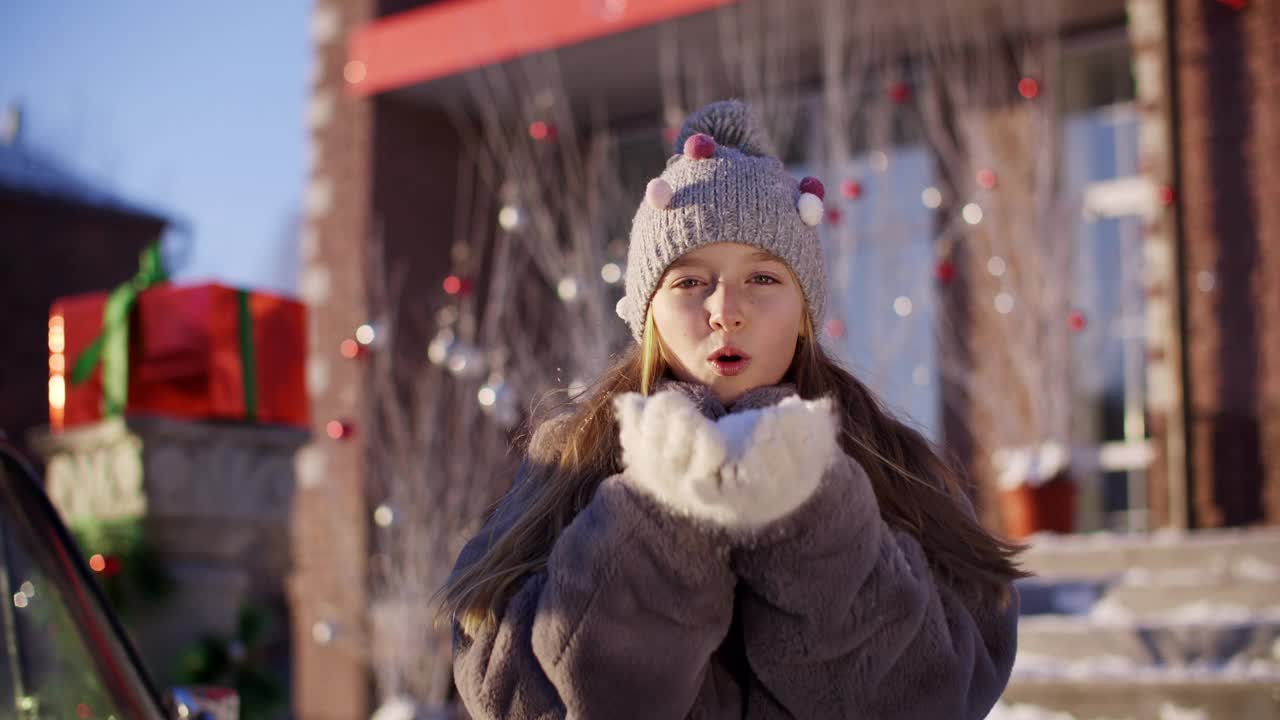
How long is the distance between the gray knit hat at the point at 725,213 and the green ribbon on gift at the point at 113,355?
10.3 ft

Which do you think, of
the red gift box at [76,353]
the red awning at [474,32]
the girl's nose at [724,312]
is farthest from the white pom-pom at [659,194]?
the red awning at [474,32]

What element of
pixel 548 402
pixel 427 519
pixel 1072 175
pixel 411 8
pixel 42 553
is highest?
pixel 411 8

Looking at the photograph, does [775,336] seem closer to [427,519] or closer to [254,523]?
[254,523]

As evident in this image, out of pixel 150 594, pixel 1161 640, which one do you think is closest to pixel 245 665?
pixel 150 594

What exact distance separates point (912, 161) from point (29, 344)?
32.8 ft

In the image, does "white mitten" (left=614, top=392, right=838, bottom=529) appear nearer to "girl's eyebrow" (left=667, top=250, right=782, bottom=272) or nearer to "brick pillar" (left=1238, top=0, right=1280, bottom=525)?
"girl's eyebrow" (left=667, top=250, right=782, bottom=272)

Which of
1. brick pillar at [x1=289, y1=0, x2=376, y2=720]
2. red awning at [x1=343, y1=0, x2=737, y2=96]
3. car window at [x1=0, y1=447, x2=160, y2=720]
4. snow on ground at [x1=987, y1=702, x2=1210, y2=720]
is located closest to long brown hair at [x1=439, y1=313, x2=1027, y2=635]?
car window at [x1=0, y1=447, x2=160, y2=720]

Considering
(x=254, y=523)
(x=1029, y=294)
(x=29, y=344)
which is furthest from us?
(x=29, y=344)

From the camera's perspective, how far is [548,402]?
93.3 inches

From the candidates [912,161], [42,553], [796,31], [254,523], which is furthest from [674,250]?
[912,161]

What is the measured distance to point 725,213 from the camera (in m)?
1.90

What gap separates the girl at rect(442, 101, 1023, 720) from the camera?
4.93ft

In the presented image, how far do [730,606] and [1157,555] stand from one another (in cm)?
497

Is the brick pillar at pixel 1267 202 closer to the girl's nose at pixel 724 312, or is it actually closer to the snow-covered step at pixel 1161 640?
the snow-covered step at pixel 1161 640
